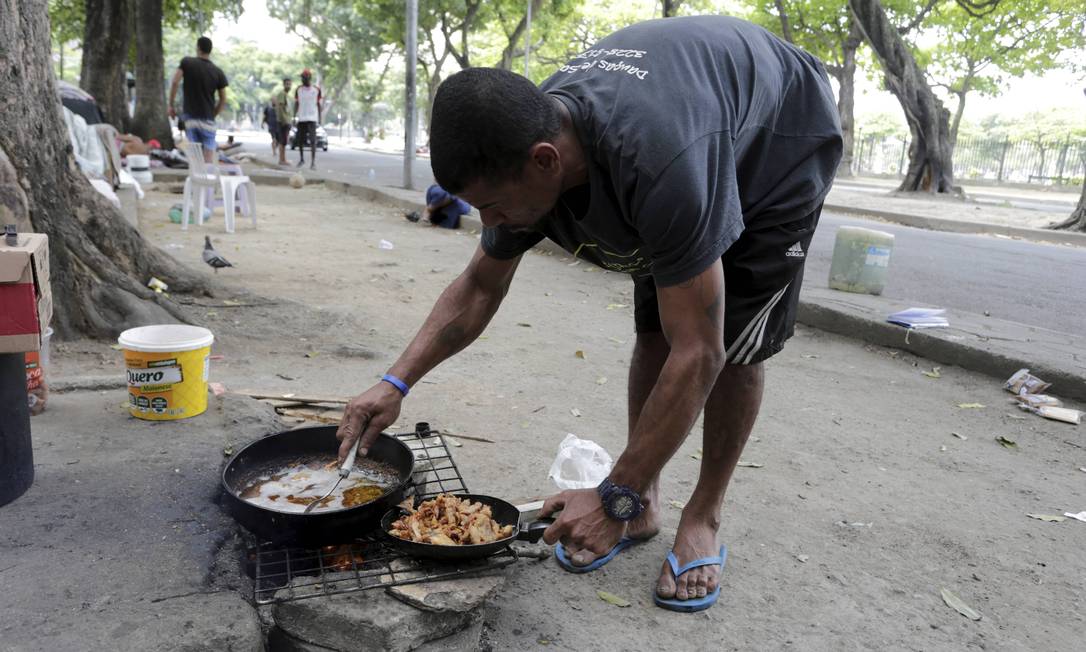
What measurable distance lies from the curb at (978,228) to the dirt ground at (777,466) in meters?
7.00

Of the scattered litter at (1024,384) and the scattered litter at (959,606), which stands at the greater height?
the scattered litter at (1024,384)

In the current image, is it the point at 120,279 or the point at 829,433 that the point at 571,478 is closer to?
the point at 829,433

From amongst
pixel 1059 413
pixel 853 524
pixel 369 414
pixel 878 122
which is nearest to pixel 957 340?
pixel 1059 413

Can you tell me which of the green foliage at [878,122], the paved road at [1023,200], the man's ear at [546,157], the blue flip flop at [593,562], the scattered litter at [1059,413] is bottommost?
the blue flip flop at [593,562]

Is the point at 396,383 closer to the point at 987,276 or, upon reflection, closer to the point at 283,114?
the point at 987,276

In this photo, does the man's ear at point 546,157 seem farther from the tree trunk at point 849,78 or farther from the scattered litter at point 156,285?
the tree trunk at point 849,78

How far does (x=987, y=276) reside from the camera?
7.31 m

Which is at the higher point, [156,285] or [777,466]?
[156,285]

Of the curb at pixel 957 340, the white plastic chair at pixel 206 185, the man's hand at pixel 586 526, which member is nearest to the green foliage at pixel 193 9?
the white plastic chair at pixel 206 185

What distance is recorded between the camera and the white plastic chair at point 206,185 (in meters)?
8.28

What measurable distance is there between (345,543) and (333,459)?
1.79ft

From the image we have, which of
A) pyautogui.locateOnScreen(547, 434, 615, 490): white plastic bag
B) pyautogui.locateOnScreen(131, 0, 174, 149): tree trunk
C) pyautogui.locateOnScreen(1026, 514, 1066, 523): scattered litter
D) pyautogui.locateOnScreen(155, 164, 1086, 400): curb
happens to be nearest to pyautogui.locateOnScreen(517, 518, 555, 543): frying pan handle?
pyautogui.locateOnScreen(547, 434, 615, 490): white plastic bag

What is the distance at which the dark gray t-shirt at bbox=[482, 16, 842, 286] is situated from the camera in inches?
64.2

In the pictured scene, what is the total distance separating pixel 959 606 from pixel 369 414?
1.73 m
